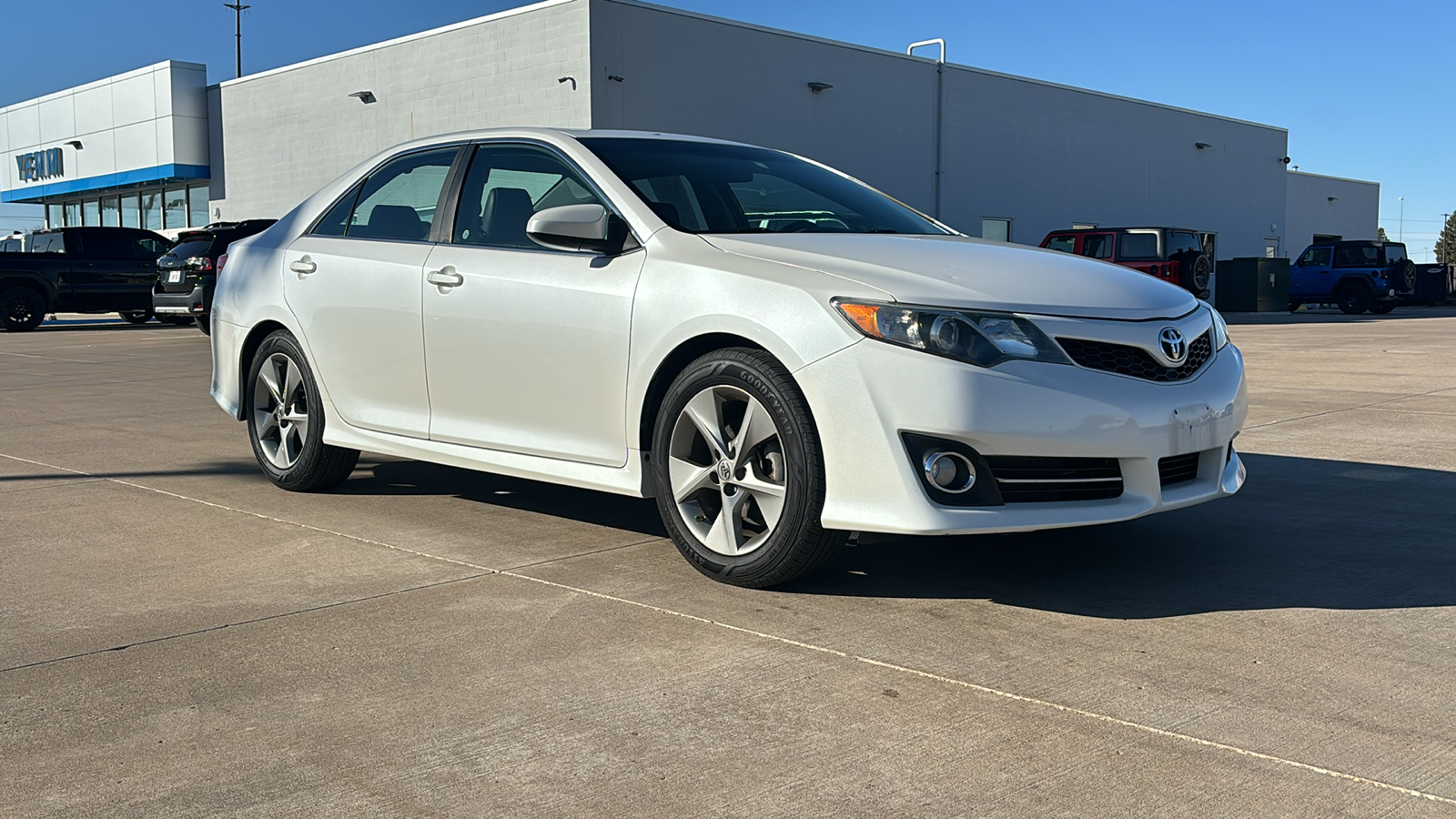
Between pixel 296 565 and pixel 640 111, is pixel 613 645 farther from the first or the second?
pixel 640 111

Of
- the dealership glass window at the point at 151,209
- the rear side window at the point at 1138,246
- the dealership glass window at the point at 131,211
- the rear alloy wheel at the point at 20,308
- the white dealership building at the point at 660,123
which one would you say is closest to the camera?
the rear alloy wheel at the point at 20,308

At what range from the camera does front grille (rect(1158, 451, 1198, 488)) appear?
14.0 feet

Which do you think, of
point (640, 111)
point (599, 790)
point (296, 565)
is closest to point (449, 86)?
point (640, 111)

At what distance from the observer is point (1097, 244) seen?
24.7 metres

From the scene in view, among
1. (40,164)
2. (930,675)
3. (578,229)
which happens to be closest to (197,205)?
(40,164)

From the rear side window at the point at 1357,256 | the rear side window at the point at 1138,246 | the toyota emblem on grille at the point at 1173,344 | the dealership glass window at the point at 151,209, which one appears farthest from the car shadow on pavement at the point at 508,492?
the dealership glass window at the point at 151,209

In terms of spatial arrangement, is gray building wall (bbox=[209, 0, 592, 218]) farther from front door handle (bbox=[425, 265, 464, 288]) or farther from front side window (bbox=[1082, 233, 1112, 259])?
front door handle (bbox=[425, 265, 464, 288])

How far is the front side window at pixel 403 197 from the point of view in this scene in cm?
564

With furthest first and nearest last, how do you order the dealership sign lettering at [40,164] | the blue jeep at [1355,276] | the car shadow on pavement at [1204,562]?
the dealership sign lettering at [40,164]
the blue jeep at [1355,276]
the car shadow on pavement at [1204,562]

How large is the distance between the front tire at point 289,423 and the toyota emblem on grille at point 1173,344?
142 inches

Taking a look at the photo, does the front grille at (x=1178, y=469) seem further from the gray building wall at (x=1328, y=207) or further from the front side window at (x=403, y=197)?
the gray building wall at (x=1328, y=207)

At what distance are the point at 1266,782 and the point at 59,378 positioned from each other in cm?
1257

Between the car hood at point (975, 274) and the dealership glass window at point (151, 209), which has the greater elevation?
the dealership glass window at point (151, 209)

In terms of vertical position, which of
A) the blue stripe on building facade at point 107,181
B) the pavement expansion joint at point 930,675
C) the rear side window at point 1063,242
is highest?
the blue stripe on building facade at point 107,181
